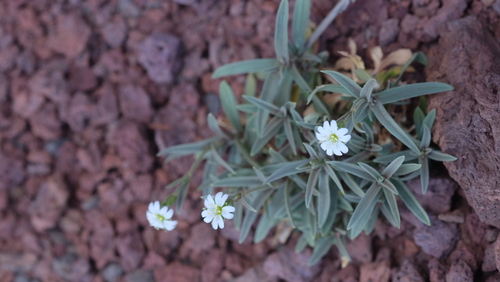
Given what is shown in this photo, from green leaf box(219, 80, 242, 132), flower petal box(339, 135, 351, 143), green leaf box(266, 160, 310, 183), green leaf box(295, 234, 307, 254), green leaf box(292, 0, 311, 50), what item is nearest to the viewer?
flower petal box(339, 135, 351, 143)

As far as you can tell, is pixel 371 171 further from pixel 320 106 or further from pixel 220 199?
pixel 220 199

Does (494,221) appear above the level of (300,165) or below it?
below

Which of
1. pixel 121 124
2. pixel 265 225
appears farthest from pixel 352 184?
pixel 121 124

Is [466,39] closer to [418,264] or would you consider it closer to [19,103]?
[418,264]

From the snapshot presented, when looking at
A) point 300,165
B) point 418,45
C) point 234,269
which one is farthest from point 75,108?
point 418,45

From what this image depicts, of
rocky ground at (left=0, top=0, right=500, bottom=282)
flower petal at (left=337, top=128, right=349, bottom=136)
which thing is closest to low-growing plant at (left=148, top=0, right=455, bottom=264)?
flower petal at (left=337, top=128, right=349, bottom=136)

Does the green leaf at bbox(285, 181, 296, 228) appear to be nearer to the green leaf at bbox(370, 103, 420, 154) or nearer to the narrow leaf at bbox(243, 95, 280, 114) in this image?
the narrow leaf at bbox(243, 95, 280, 114)
